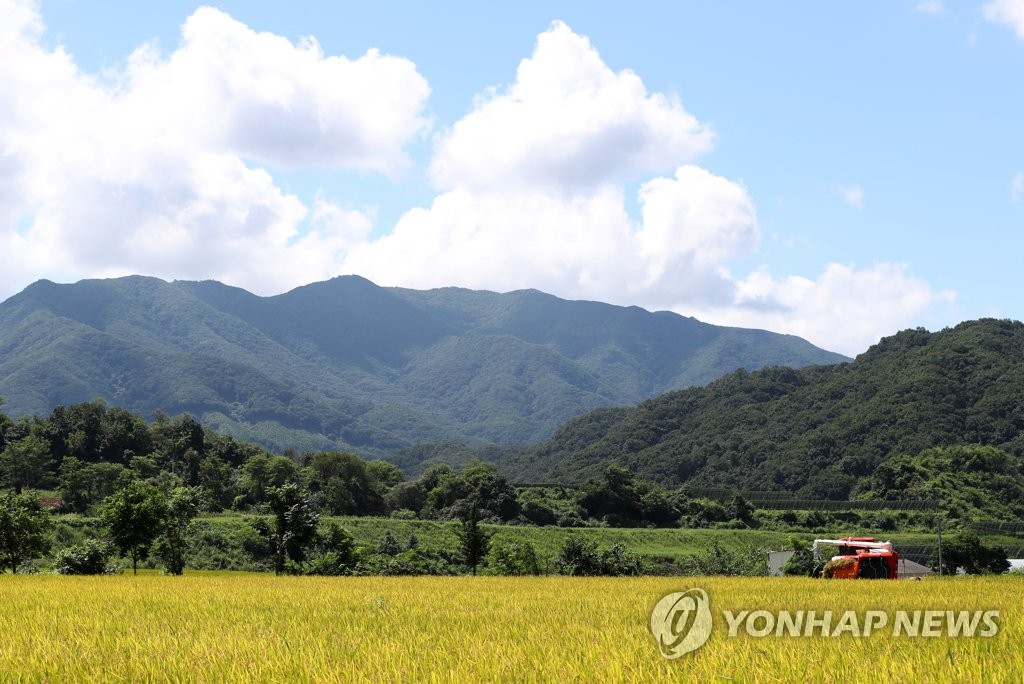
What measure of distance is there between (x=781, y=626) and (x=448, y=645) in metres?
5.52

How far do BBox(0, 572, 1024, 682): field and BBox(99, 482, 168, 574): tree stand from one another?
33.6m

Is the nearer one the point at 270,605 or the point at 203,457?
the point at 270,605

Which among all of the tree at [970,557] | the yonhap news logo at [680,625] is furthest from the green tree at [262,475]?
the yonhap news logo at [680,625]

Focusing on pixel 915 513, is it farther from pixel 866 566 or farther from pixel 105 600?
pixel 105 600

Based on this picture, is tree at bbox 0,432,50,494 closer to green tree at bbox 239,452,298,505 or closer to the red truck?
green tree at bbox 239,452,298,505

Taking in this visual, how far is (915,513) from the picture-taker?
436 feet

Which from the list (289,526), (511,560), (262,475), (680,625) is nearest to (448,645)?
(680,625)

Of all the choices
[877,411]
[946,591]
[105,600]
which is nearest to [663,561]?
[946,591]

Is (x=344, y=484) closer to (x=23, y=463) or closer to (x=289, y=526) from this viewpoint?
(x=23, y=463)

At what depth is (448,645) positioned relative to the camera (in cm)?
1302

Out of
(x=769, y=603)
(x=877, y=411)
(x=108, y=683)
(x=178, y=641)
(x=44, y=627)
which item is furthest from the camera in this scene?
(x=877, y=411)

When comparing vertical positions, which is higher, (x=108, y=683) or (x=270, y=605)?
(x=108, y=683)

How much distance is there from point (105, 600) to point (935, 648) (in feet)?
72.0

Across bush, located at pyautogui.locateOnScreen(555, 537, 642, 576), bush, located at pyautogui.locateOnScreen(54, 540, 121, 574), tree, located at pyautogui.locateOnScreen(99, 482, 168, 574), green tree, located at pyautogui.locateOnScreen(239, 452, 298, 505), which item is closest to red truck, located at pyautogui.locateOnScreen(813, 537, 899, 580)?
bush, located at pyautogui.locateOnScreen(555, 537, 642, 576)
